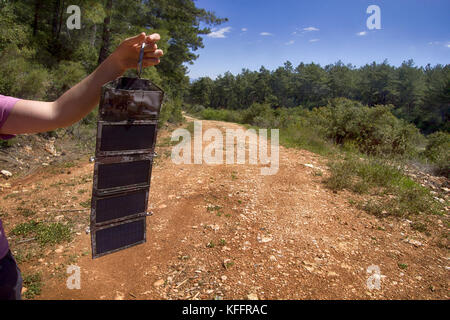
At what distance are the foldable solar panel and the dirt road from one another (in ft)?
4.04

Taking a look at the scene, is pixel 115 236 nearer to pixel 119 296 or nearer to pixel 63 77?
pixel 119 296

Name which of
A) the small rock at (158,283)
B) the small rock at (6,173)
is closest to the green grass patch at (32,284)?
the small rock at (158,283)

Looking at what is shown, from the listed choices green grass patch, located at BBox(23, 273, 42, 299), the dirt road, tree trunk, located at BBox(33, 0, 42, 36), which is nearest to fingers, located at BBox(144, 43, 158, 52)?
the dirt road

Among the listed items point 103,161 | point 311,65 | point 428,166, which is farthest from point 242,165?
point 311,65

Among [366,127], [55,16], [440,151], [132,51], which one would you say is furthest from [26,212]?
[440,151]

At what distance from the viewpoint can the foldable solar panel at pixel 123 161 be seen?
1.21 m

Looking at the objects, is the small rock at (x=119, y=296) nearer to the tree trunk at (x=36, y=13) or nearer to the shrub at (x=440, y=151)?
the shrub at (x=440, y=151)

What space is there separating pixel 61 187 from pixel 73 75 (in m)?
4.86

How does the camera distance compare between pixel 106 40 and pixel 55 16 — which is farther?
pixel 106 40

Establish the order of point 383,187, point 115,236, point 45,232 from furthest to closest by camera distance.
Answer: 1. point 383,187
2. point 45,232
3. point 115,236

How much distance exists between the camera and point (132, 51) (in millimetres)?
1116

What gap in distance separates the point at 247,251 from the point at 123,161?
2.18 meters

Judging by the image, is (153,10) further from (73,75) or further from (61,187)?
(61,187)
